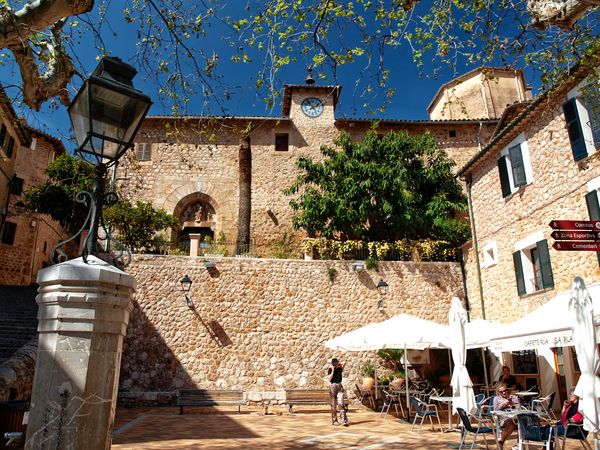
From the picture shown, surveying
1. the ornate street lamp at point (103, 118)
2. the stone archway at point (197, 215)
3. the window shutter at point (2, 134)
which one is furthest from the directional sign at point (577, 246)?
the window shutter at point (2, 134)

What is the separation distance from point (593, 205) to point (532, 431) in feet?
19.3

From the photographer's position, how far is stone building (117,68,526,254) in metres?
21.7

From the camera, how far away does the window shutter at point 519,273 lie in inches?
477

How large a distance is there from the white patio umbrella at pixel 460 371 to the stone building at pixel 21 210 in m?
21.6

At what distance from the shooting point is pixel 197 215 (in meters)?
22.4

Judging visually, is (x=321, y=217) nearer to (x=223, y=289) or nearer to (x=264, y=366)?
(x=223, y=289)

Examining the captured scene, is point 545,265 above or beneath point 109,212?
beneath

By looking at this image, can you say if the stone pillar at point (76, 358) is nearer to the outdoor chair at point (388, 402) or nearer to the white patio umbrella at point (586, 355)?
the white patio umbrella at point (586, 355)

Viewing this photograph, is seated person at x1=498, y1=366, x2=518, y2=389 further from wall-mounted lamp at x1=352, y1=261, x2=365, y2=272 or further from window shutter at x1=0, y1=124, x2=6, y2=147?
window shutter at x1=0, y1=124, x2=6, y2=147

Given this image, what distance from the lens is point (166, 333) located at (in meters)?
Result: 14.2

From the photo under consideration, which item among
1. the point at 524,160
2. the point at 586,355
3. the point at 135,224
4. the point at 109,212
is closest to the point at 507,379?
the point at 586,355

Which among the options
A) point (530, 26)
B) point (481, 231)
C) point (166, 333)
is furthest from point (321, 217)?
point (530, 26)

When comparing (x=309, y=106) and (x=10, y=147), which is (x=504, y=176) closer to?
(x=309, y=106)

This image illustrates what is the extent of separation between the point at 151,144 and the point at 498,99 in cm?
1814
